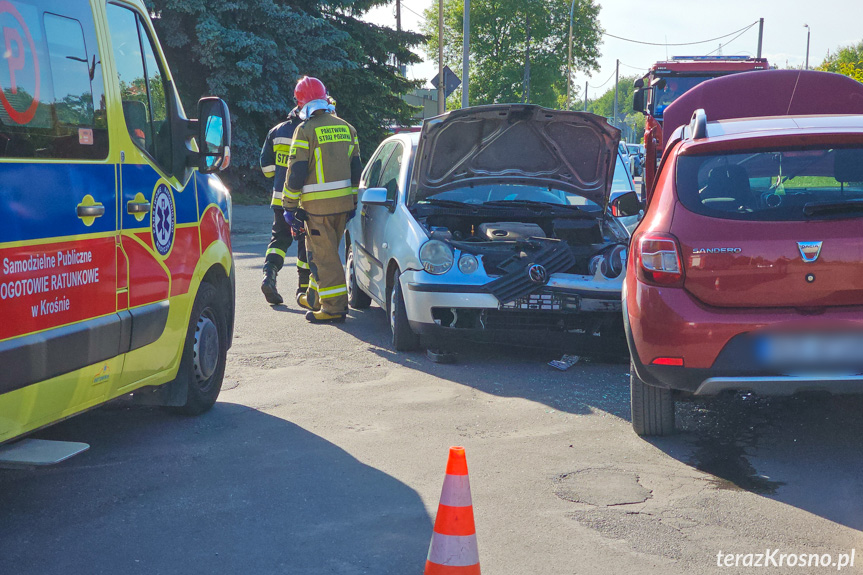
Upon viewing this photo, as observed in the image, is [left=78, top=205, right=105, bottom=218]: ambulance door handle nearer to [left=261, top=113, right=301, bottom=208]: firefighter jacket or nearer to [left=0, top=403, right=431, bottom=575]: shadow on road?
[left=0, top=403, right=431, bottom=575]: shadow on road

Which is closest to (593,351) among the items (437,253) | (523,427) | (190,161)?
(437,253)

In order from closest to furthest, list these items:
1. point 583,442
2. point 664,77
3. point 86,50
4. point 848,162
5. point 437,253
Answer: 1. point 86,50
2. point 848,162
3. point 583,442
4. point 437,253
5. point 664,77

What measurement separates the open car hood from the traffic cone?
4.46 meters

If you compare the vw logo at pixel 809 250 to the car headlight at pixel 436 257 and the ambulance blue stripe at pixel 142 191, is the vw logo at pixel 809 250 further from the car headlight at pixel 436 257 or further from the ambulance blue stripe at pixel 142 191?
the ambulance blue stripe at pixel 142 191

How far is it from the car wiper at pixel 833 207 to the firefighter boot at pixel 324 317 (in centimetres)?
476

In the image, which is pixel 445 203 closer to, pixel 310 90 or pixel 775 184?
pixel 310 90

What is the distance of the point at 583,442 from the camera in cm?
487

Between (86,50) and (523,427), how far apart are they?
9.44 ft

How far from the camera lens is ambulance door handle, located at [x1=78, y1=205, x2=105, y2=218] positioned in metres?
3.76

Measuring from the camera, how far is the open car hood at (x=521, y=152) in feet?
24.1

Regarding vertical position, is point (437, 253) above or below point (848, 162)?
below

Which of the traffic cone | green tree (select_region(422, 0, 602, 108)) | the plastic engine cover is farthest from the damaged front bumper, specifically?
green tree (select_region(422, 0, 602, 108))

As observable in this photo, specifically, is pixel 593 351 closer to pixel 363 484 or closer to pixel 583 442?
pixel 583 442

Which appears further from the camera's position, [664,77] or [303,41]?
[303,41]
